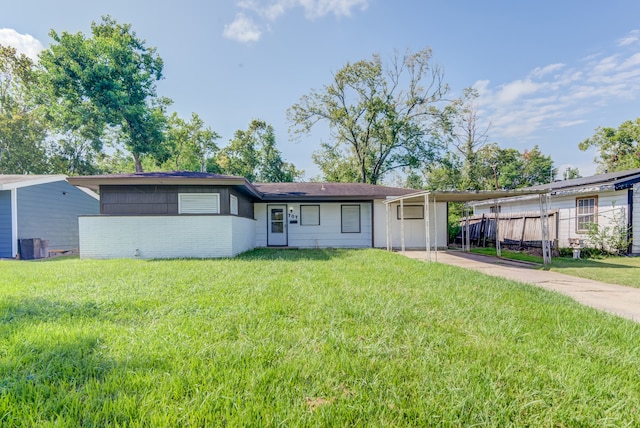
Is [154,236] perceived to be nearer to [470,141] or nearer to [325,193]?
[325,193]

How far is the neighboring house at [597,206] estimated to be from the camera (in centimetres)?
977

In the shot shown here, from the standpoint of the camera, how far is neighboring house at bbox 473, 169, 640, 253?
9.77 m

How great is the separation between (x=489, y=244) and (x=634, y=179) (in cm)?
598

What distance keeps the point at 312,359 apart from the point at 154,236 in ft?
28.8

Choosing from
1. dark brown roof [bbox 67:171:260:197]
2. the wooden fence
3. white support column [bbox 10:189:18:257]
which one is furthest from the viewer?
the wooden fence

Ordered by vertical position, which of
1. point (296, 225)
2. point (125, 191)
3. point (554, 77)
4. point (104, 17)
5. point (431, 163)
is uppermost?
point (104, 17)

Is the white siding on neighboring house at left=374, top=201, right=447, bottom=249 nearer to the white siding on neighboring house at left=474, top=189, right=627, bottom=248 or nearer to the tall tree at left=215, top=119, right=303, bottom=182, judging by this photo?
the white siding on neighboring house at left=474, top=189, right=627, bottom=248

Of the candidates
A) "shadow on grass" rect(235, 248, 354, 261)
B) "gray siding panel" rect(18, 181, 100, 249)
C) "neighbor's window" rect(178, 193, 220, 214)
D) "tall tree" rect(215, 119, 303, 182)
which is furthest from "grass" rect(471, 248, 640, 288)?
"tall tree" rect(215, 119, 303, 182)

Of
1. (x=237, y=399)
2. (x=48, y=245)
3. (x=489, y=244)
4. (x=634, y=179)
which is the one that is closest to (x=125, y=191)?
(x=48, y=245)

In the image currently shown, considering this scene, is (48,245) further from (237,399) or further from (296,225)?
(237,399)

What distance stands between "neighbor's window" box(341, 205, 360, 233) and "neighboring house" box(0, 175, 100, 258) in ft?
37.8

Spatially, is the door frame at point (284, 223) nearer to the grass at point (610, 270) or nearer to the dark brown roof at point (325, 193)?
the dark brown roof at point (325, 193)

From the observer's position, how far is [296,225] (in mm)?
12938

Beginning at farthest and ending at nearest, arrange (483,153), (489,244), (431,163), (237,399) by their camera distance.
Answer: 1. (483,153)
2. (431,163)
3. (489,244)
4. (237,399)
